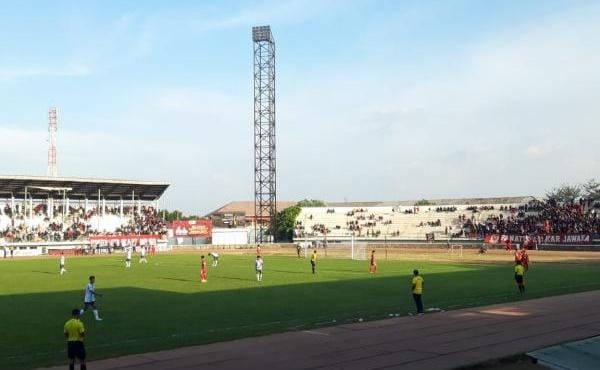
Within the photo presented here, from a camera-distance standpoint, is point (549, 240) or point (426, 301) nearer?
point (426, 301)

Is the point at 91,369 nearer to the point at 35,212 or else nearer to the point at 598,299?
the point at 598,299

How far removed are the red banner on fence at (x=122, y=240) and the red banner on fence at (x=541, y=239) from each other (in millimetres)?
43659

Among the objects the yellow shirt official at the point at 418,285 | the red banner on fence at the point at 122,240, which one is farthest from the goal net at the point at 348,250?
the yellow shirt official at the point at 418,285

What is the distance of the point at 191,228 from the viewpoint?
100m

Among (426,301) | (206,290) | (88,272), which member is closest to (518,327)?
(426,301)

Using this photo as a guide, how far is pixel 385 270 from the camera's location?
45969mm

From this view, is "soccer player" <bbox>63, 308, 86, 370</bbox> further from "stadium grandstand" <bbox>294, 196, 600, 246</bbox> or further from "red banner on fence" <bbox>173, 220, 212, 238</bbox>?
"red banner on fence" <bbox>173, 220, 212, 238</bbox>

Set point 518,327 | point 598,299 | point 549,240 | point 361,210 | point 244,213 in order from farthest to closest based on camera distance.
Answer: point 244,213, point 361,210, point 549,240, point 598,299, point 518,327

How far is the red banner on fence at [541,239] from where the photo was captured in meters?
68.2

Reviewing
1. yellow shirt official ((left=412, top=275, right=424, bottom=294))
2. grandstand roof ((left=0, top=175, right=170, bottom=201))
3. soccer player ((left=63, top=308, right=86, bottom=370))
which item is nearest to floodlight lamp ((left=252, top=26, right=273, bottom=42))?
grandstand roof ((left=0, top=175, right=170, bottom=201))

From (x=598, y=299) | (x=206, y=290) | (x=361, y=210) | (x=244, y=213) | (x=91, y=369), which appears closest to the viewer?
(x=91, y=369)

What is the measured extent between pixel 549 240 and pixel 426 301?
1940 inches

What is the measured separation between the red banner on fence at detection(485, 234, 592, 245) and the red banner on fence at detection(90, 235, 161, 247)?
43.7m

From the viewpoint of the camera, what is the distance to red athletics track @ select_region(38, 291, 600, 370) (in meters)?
15.1
